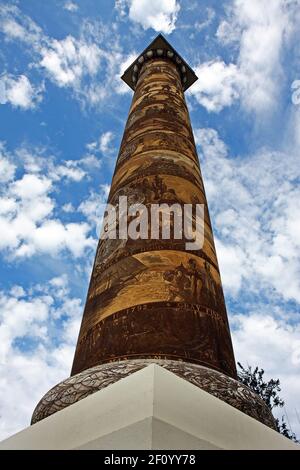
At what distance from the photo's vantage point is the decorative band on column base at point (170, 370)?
2738mm

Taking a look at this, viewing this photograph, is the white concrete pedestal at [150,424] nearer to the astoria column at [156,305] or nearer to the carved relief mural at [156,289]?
the astoria column at [156,305]

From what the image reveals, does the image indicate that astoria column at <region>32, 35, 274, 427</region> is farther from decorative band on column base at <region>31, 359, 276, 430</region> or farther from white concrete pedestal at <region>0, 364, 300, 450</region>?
white concrete pedestal at <region>0, 364, 300, 450</region>

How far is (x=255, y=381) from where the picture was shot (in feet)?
40.9

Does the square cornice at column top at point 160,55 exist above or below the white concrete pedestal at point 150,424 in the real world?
above

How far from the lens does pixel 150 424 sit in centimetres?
166

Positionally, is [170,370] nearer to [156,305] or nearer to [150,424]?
[156,305]

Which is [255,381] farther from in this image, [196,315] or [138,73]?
[196,315]

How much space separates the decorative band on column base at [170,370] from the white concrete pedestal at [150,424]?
0.68 meters


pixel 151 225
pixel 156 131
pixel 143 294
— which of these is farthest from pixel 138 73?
pixel 143 294

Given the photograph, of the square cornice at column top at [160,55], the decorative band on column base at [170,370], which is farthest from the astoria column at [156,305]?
the square cornice at column top at [160,55]

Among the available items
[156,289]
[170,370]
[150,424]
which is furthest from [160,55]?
[150,424]

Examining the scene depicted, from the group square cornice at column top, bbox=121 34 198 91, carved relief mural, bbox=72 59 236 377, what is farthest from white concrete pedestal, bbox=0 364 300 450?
square cornice at column top, bbox=121 34 198 91

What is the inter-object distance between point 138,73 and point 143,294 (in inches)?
274

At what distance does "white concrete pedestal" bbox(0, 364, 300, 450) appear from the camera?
65.7 inches
